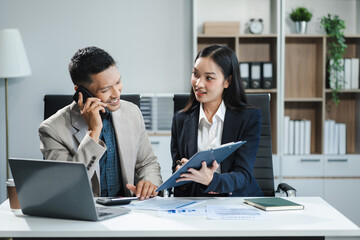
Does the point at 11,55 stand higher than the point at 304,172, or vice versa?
the point at 11,55

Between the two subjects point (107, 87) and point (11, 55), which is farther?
point (11, 55)

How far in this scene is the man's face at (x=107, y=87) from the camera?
201 cm

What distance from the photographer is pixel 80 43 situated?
4258mm

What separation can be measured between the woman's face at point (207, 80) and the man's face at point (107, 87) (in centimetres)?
39

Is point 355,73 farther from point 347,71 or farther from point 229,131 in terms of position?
point 229,131

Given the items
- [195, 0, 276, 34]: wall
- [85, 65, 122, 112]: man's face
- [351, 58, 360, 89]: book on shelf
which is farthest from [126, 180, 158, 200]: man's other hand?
[351, 58, 360, 89]: book on shelf

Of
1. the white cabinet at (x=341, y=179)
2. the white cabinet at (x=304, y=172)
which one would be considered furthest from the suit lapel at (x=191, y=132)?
the white cabinet at (x=341, y=179)

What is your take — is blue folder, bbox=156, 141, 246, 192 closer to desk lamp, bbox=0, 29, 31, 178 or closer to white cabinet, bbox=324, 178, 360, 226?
white cabinet, bbox=324, 178, 360, 226

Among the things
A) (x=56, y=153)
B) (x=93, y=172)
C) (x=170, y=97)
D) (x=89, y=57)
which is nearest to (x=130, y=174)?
(x=93, y=172)

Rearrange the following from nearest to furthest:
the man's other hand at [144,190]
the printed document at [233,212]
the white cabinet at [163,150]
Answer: the printed document at [233,212]
the man's other hand at [144,190]
the white cabinet at [163,150]

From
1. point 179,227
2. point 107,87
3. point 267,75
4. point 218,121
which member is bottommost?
point 179,227

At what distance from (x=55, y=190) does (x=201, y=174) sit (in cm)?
56

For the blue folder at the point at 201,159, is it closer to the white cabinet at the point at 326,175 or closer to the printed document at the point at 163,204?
the printed document at the point at 163,204

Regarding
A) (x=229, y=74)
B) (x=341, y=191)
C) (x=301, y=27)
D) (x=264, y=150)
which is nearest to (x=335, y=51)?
(x=301, y=27)
